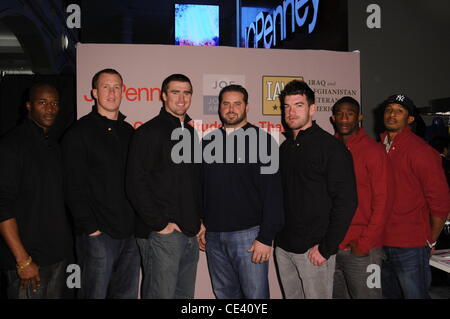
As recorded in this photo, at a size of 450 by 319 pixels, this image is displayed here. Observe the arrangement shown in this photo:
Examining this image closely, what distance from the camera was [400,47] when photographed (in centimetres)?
426

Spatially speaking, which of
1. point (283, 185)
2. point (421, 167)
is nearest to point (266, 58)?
point (283, 185)

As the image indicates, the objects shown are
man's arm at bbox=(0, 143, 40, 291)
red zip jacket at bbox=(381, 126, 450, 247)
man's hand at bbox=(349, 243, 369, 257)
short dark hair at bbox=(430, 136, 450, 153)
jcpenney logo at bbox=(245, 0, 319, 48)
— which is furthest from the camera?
jcpenney logo at bbox=(245, 0, 319, 48)

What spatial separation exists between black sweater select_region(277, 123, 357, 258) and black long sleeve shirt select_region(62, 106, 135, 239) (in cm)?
114

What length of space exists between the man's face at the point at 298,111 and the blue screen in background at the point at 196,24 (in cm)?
865

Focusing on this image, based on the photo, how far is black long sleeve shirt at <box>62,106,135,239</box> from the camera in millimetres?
2326

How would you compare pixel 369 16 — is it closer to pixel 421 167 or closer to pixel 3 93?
pixel 421 167

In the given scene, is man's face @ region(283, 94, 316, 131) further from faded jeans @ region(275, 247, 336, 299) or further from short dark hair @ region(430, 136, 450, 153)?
short dark hair @ region(430, 136, 450, 153)

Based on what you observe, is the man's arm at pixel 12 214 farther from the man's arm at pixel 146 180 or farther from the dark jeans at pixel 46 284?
the man's arm at pixel 146 180

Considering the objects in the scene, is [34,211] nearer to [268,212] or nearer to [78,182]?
[78,182]

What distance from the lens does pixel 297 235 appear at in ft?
7.66

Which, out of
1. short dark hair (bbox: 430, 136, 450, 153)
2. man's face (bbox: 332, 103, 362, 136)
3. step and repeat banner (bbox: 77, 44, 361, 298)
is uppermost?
step and repeat banner (bbox: 77, 44, 361, 298)

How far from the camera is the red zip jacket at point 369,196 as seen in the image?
2404 mm

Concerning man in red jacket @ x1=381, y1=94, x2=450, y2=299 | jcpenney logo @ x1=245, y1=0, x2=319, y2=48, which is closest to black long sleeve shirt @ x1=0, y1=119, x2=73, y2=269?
man in red jacket @ x1=381, y1=94, x2=450, y2=299
